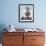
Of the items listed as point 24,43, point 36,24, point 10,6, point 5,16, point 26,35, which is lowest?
point 24,43

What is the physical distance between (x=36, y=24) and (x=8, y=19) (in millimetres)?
933

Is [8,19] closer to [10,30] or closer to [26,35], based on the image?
[10,30]

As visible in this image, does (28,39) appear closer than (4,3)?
Yes

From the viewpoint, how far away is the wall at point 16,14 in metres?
4.12

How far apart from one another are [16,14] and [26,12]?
33 cm

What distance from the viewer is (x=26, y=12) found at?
4.15m

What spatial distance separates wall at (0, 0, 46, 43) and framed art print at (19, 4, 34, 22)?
0.10 meters

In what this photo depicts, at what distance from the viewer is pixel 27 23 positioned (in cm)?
419

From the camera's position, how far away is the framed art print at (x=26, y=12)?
4.12 meters

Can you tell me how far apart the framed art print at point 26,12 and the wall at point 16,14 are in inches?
3.9

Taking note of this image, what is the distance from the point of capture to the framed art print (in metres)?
4.12

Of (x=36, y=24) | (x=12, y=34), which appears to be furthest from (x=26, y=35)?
(x=36, y=24)

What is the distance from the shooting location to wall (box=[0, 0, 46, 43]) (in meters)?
4.12

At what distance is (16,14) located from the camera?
13.6 ft
